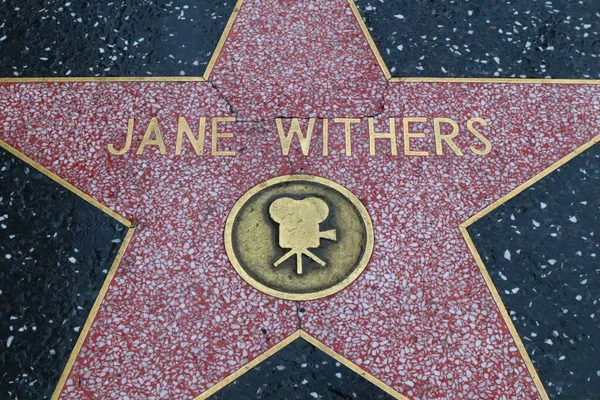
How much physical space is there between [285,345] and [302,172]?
642mm

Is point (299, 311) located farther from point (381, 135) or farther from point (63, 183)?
point (63, 183)

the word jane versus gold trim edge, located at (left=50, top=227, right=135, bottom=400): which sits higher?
the word jane

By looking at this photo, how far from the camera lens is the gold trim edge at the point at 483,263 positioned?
2230 millimetres

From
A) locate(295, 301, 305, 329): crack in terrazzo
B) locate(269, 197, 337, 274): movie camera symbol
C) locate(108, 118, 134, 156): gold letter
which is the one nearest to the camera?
locate(295, 301, 305, 329): crack in terrazzo

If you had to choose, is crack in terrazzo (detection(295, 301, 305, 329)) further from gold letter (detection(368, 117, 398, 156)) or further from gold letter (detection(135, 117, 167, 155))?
gold letter (detection(135, 117, 167, 155))

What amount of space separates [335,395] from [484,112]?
1226 mm

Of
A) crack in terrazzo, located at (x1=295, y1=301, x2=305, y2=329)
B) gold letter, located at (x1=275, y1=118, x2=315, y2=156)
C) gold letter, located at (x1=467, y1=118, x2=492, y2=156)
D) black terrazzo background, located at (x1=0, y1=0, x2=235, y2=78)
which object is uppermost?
black terrazzo background, located at (x1=0, y1=0, x2=235, y2=78)

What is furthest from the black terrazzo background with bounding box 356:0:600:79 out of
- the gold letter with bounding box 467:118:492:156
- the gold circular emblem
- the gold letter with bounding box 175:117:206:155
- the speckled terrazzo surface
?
the gold letter with bounding box 175:117:206:155

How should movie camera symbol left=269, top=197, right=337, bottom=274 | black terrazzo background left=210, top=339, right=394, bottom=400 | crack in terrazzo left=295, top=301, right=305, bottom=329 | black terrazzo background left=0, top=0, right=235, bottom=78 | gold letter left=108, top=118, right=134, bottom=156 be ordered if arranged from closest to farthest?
black terrazzo background left=210, top=339, right=394, bottom=400
crack in terrazzo left=295, top=301, right=305, bottom=329
movie camera symbol left=269, top=197, right=337, bottom=274
gold letter left=108, top=118, right=134, bottom=156
black terrazzo background left=0, top=0, right=235, bottom=78

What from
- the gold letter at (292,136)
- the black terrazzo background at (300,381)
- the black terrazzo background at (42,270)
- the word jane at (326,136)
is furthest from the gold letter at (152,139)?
the black terrazzo background at (300,381)

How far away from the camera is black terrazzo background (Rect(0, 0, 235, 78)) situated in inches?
108

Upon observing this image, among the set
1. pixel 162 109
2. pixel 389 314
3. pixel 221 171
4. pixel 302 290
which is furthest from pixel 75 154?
pixel 389 314

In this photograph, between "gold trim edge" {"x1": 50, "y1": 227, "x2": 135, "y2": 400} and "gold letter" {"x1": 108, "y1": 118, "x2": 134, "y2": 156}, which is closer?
"gold trim edge" {"x1": 50, "y1": 227, "x2": 135, "y2": 400}

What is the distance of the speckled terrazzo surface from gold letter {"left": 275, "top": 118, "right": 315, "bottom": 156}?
16 mm
